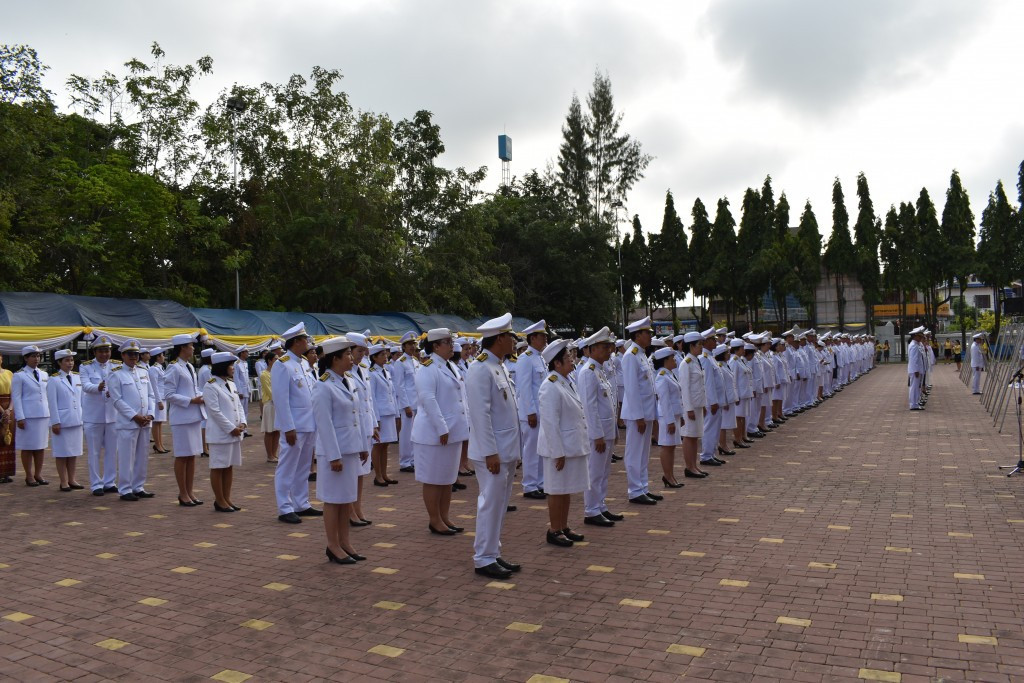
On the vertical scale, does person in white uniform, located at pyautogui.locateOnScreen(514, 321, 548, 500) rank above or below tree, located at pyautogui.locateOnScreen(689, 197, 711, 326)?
below

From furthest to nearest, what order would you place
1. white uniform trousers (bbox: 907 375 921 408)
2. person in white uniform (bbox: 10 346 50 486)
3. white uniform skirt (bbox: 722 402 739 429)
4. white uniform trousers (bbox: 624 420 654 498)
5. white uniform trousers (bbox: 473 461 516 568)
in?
white uniform trousers (bbox: 907 375 921 408) → white uniform skirt (bbox: 722 402 739 429) → person in white uniform (bbox: 10 346 50 486) → white uniform trousers (bbox: 624 420 654 498) → white uniform trousers (bbox: 473 461 516 568)

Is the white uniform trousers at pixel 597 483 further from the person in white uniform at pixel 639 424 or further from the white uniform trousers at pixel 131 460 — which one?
the white uniform trousers at pixel 131 460

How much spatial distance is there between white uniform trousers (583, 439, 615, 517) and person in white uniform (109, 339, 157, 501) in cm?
522

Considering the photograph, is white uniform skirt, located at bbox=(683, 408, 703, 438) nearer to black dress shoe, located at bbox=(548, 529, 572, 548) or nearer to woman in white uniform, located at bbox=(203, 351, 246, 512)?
black dress shoe, located at bbox=(548, 529, 572, 548)

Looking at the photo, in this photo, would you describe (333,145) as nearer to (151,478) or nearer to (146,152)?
(146,152)

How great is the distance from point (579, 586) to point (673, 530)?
1869mm

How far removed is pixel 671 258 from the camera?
160 feet

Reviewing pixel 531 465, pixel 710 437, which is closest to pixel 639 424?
pixel 531 465

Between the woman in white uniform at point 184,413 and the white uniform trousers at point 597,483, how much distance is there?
14.2 ft

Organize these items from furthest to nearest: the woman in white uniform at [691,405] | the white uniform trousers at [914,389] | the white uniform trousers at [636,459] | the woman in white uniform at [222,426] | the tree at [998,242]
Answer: the tree at [998,242], the white uniform trousers at [914,389], the woman in white uniform at [691,405], the white uniform trousers at [636,459], the woman in white uniform at [222,426]

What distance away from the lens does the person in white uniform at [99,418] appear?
9336 millimetres

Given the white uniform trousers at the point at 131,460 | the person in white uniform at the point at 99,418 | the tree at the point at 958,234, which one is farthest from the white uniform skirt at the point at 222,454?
the tree at the point at 958,234

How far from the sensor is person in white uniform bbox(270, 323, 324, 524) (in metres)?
7.88

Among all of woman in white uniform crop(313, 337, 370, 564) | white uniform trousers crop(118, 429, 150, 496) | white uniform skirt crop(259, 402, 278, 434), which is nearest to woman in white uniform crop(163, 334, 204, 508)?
white uniform trousers crop(118, 429, 150, 496)
